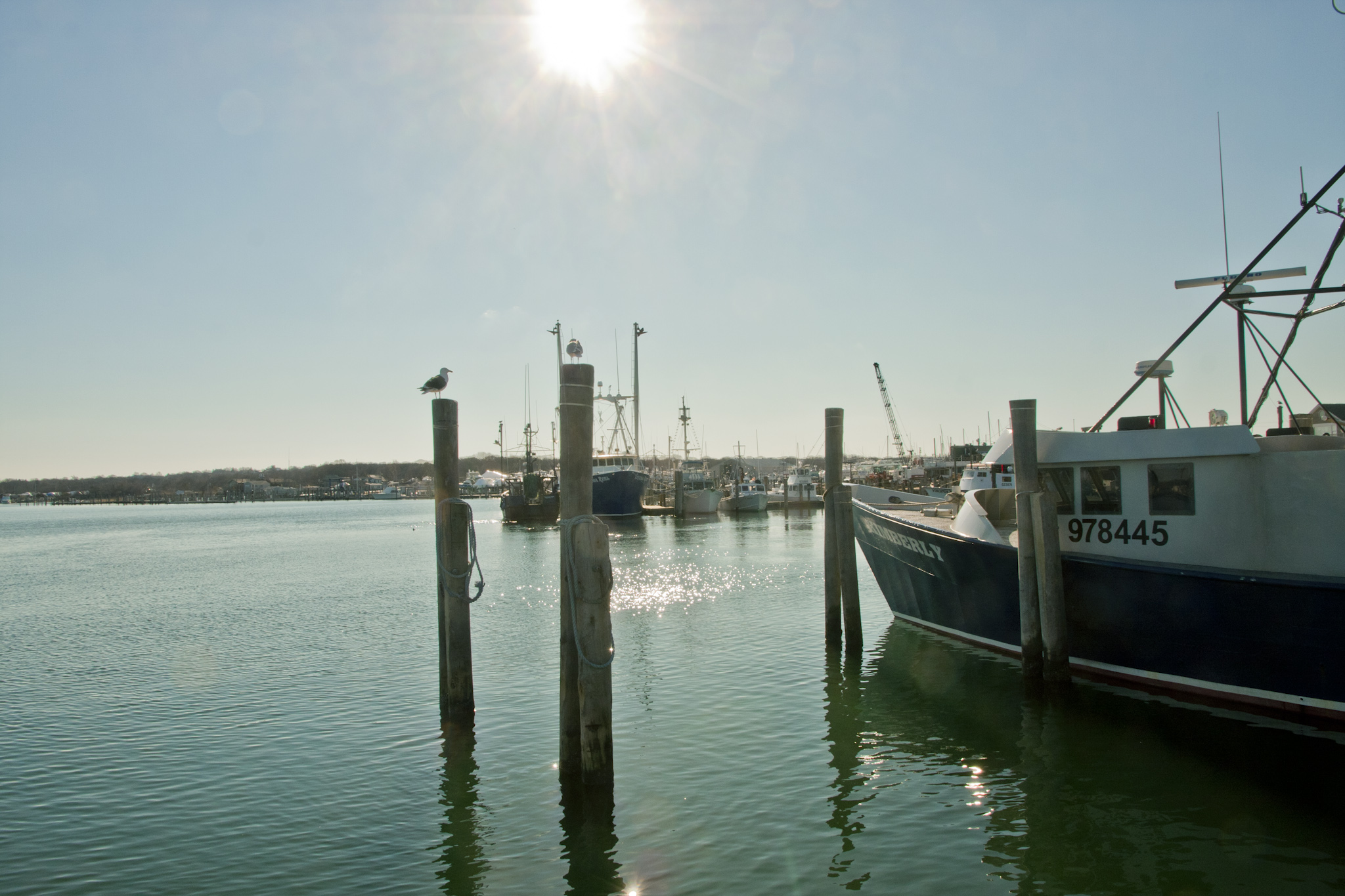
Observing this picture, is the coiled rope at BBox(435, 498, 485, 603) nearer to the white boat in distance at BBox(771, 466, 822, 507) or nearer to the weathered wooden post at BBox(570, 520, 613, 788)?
the weathered wooden post at BBox(570, 520, 613, 788)

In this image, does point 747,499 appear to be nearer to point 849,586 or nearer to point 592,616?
point 849,586

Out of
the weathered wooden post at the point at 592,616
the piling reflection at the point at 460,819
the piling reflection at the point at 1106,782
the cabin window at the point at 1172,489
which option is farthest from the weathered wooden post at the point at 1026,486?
the piling reflection at the point at 460,819

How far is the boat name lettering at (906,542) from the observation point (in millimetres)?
14079

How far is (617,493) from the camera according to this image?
2469 inches

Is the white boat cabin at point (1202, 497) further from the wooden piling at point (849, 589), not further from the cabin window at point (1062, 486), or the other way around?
the wooden piling at point (849, 589)

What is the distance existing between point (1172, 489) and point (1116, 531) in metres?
0.90

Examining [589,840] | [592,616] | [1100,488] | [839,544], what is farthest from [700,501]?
[592,616]

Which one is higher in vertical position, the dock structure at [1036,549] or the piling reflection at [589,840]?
the dock structure at [1036,549]

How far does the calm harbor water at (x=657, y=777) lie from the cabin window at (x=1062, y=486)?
2481mm

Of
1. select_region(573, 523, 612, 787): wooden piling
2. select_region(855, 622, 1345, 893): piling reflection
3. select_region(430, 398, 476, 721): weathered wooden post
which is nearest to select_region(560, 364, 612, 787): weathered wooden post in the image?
select_region(573, 523, 612, 787): wooden piling

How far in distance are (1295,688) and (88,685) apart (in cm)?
1737

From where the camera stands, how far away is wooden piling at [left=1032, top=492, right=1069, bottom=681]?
1037 centimetres

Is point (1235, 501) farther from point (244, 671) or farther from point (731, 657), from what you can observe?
point (244, 671)

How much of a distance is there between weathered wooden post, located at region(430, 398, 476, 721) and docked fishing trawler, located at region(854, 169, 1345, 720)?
774 cm
